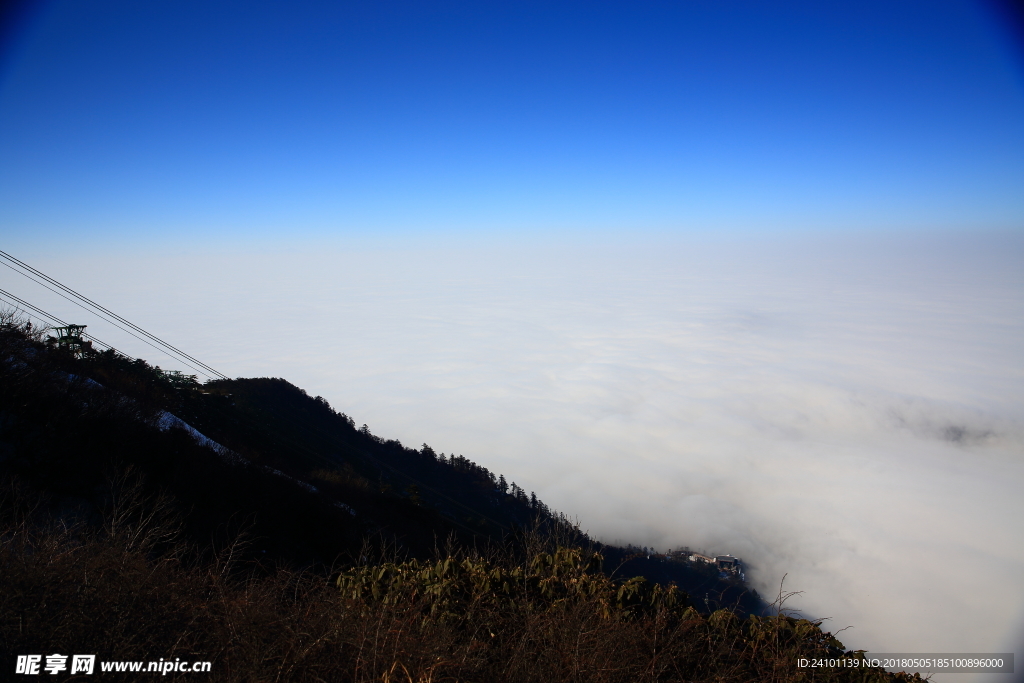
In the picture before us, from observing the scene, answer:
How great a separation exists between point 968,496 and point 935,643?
35.0 m

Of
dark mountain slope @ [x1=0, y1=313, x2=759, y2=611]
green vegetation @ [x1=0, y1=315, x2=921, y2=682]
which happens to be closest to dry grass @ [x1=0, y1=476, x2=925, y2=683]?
green vegetation @ [x1=0, y1=315, x2=921, y2=682]

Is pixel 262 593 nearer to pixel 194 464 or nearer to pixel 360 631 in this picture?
pixel 360 631

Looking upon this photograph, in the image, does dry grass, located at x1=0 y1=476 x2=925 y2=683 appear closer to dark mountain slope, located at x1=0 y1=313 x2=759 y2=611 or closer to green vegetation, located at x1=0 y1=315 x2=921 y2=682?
green vegetation, located at x1=0 y1=315 x2=921 y2=682

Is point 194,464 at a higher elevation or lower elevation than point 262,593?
higher

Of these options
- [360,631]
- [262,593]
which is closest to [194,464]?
[262,593]

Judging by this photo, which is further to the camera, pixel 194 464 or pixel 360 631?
pixel 194 464

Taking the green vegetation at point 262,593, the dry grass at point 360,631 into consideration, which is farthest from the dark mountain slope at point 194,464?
the dry grass at point 360,631

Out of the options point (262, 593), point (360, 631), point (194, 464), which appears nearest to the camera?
point (360, 631)

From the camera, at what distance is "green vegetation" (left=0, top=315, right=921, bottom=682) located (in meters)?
5.01

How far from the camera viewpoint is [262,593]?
6629 millimetres

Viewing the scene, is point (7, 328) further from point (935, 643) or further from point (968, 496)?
point (968, 496)

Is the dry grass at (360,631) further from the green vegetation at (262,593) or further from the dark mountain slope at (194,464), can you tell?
the dark mountain slope at (194,464)

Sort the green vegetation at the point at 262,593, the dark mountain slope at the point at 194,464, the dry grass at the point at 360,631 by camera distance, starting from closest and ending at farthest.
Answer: the dry grass at the point at 360,631 → the green vegetation at the point at 262,593 → the dark mountain slope at the point at 194,464

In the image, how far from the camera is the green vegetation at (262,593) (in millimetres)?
5012
